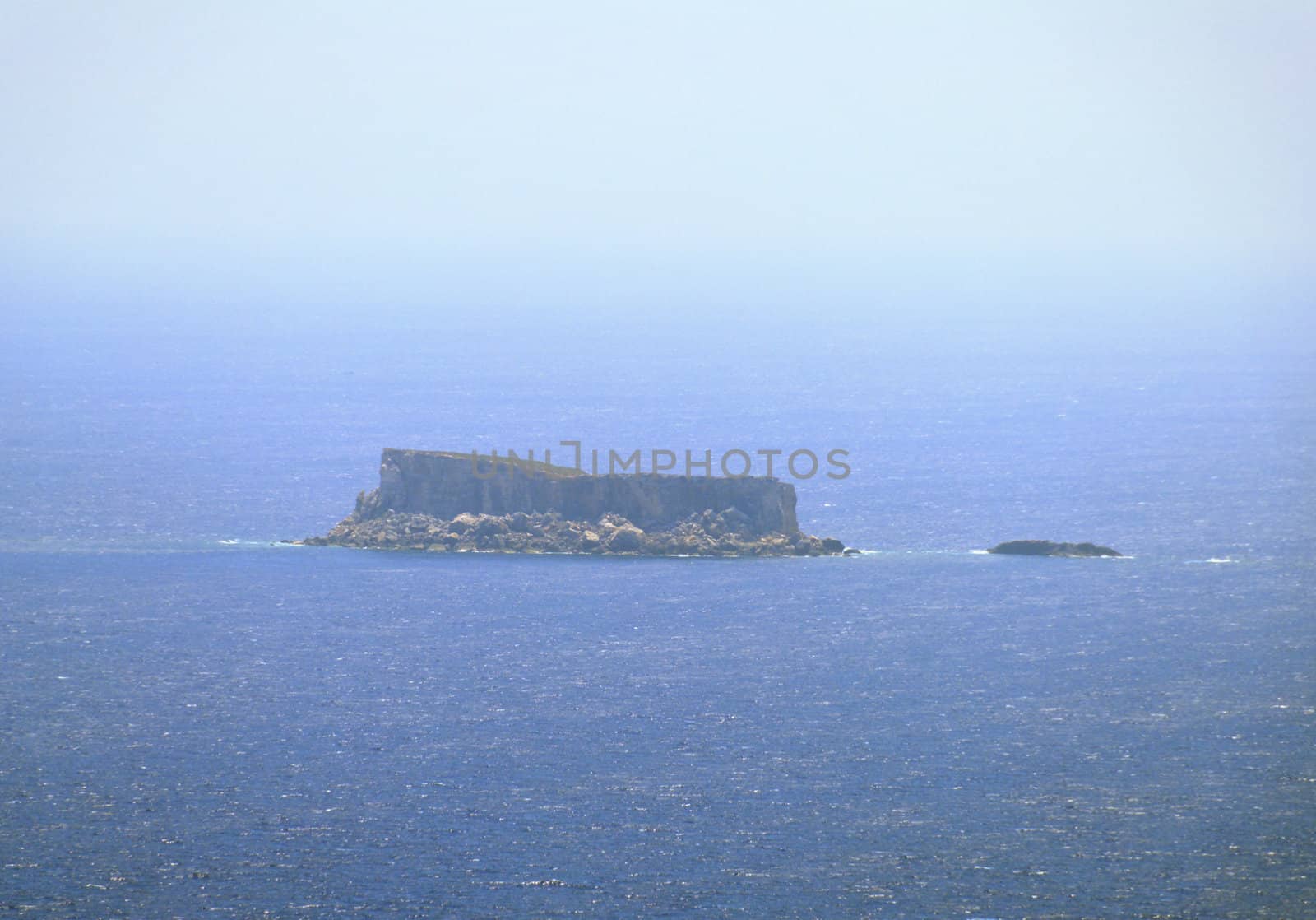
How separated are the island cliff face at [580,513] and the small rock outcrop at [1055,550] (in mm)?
9202

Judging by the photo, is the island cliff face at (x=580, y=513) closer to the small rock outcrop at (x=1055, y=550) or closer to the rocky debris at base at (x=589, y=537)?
the rocky debris at base at (x=589, y=537)

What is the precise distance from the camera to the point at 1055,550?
3676 inches

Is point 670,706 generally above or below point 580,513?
below

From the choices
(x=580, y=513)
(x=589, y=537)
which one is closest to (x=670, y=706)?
(x=589, y=537)

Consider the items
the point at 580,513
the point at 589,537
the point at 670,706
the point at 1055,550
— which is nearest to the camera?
the point at 670,706

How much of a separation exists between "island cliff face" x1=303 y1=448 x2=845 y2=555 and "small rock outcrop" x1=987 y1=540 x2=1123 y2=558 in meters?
9.20

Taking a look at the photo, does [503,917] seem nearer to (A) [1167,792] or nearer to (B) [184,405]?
(A) [1167,792]

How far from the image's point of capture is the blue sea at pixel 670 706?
5012 cm

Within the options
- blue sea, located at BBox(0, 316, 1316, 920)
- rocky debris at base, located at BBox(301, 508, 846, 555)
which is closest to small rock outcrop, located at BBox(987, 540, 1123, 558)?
blue sea, located at BBox(0, 316, 1316, 920)

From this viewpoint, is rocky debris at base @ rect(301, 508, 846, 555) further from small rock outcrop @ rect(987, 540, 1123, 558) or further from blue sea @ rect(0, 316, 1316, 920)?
small rock outcrop @ rect(987, 540, 1123, 558)

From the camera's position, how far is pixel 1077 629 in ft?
253

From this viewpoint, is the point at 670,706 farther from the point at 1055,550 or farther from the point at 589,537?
the point at 1055,550

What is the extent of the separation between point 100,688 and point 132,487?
150ft

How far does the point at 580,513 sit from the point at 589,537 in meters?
1.99
